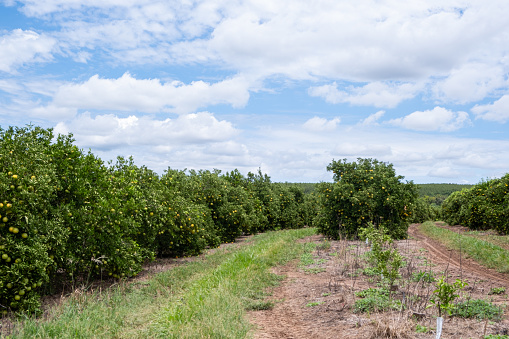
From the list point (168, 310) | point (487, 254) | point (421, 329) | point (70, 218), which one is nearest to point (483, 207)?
point (487, 254)

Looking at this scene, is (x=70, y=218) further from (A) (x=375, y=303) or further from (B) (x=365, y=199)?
(B) (x=365, y=199)

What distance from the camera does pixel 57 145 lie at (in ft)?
32.1

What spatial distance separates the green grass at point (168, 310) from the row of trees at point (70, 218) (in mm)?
867

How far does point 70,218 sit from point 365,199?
43.8 ft

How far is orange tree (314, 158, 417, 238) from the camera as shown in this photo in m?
18.5

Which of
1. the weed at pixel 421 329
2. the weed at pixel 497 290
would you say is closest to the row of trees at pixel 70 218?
the weed at pixel 421 329

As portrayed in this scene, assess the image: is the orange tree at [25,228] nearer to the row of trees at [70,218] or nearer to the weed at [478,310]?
the row of trees at [70,218]

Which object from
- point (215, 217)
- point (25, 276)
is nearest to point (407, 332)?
point (25, 276)

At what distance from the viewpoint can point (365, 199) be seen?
18.3 metres

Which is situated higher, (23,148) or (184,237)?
(23,148)

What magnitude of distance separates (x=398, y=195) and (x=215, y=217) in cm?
949

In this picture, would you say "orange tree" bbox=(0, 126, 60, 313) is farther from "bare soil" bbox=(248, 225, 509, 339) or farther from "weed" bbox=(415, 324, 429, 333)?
"weed" bbox=(415, 324, 429, 333)

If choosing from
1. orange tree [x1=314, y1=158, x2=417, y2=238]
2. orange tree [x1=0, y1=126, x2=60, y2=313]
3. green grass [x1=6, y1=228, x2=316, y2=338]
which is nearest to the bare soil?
green grass [x1=6, y1=228, x2=316, y2=338]

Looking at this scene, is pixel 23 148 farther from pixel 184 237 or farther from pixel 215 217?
pixel 215 217
